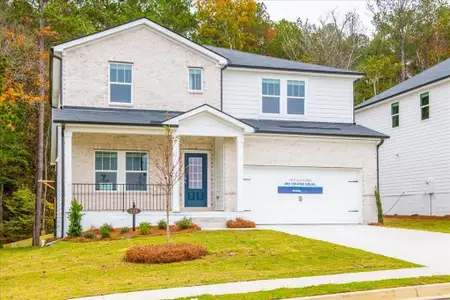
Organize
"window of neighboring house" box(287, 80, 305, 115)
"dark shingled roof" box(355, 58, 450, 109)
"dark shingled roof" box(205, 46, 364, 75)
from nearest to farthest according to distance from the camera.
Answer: "dark shingled roof" box(205, 46, 364, 75) < "window of neighboring house" box(287, 80, 305, 115) < "dark shingled roof" box(355, 58, 450, 109)

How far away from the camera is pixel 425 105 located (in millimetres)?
29125

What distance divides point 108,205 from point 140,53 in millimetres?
6134

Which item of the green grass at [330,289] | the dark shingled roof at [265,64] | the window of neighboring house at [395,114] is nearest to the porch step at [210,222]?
the dark shingled roof at [265,64]

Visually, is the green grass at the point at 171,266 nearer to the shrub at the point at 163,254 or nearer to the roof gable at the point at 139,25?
the shrub at the point at 163,254

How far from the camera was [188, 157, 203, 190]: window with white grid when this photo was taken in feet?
78.8

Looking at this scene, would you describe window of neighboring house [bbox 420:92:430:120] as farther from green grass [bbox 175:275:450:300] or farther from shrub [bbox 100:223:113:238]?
green grass [bbox 175:275:450:300]

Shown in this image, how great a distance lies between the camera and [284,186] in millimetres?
24109

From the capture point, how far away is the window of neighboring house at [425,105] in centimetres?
2898

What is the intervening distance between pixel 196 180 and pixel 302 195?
4.29m

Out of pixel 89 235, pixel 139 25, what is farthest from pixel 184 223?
pixel 139 25

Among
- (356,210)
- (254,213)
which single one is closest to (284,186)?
(254,213)

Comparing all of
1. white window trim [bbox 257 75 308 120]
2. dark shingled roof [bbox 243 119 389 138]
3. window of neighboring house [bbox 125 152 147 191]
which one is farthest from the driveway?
window of neighboring house [bbox 125 152 147 191]

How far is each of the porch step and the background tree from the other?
27684mm

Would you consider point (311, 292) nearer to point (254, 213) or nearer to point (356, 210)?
point (254, 213)
